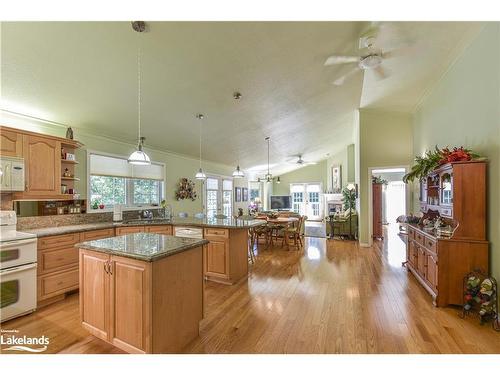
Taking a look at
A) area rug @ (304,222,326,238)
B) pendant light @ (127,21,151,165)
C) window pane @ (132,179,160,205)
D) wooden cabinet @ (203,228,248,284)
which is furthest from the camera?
area rug @ (304,222,326,238)

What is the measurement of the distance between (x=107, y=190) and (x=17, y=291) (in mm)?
2180

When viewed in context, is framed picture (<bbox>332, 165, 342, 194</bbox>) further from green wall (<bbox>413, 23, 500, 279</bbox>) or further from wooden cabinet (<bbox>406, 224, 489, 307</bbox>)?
wooden cabinet (<bbox>406, 224, 489, 307</bbox>)

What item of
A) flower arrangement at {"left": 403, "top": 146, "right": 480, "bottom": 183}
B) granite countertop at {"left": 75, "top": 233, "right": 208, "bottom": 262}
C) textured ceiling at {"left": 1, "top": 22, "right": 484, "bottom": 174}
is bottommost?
granite countertop at {"left": 75, "top": 233, "right": 208, "bottom": 262}

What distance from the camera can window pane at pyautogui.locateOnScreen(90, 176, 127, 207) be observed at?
4098 millimetres

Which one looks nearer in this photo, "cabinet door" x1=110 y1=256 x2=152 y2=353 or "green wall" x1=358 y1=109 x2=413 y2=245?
"cabinet door" x1=110 y1=256 x2=152 y2=353

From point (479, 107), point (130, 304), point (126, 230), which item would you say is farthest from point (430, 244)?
point (126, 230)

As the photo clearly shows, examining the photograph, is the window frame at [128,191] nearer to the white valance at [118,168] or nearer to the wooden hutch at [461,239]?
the white valance at [118,168]

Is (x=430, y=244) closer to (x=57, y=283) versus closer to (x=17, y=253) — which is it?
(x=57, y=283)

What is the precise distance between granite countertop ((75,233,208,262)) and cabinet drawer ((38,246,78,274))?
126cm

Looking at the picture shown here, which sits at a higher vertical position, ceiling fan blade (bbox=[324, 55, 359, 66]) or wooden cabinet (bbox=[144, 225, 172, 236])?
ceiling fan blade (bbox=[324, 55, 359, 66])

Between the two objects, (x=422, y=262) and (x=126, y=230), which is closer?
(x=422, y=262)

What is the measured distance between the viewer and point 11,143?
278 centimetres

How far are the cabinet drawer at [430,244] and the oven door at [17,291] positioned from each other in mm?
4824

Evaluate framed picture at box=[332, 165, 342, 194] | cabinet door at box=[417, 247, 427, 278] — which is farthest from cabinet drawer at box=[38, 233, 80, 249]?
framed picture at box=[332, 165, 342, 194]
